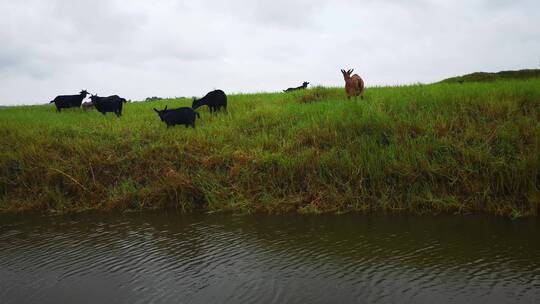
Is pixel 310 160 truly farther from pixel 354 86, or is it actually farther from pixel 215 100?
pixel 215 100

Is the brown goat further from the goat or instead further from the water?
the goat

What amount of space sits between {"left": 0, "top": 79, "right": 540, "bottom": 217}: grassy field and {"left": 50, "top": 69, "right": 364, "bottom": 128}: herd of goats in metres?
0.36

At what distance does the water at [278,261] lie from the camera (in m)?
4.01

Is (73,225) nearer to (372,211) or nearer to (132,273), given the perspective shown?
(132,273)

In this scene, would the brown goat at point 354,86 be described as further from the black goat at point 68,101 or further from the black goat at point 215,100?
the black goat at point 68,101

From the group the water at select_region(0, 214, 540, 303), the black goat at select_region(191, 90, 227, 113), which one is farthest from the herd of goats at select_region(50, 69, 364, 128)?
the water at select_region(0, 214, 540, 303)

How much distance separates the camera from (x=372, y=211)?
6.65 m

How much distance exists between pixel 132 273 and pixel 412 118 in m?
6.02

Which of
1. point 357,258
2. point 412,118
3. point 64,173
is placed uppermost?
point 412,118

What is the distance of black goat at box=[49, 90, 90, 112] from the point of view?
14.4 m

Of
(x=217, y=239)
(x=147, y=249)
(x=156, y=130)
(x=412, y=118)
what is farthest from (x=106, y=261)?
(x=412, y=118)

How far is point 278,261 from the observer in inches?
190

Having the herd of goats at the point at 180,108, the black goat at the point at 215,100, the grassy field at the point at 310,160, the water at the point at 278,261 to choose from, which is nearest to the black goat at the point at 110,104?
the herd of goats at the point at 180,108

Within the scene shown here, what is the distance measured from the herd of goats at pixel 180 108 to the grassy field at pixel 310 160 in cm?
36
